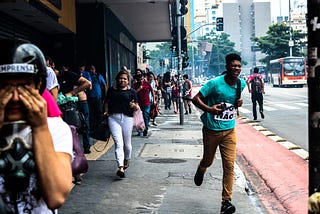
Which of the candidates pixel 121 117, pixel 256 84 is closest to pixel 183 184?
pixel 121 117

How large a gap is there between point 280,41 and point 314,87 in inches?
2585

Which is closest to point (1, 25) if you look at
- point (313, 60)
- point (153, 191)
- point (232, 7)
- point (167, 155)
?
point (167, 155)

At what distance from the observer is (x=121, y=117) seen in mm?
7535

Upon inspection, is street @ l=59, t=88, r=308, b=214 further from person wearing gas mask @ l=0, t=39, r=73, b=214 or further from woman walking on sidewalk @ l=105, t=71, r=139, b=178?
person wearing gas mask @ l=0, t=39, r=73, b=214

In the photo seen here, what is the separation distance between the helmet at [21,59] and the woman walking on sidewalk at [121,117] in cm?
555

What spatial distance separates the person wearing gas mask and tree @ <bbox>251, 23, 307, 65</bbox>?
218 ft

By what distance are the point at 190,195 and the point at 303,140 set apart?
6.37m

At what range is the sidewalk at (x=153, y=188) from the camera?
5828mm

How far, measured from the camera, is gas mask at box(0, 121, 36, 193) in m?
1.80

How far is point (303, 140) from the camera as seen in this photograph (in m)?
12.0

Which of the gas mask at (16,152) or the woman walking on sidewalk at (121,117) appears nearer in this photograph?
the gas mask at (16,152)

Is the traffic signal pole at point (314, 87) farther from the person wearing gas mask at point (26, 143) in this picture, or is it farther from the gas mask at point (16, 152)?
the gas mask at point (16, 152)

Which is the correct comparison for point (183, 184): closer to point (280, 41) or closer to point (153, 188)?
point (153, 188)

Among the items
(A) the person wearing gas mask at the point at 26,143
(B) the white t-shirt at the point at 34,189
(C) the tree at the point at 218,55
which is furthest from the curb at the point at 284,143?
(C) the tree at the point at 218,55
